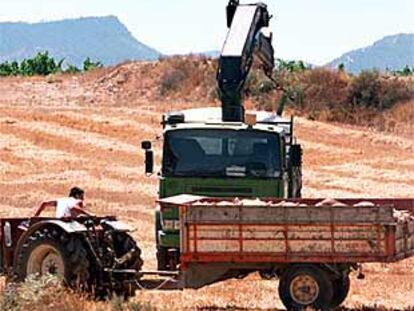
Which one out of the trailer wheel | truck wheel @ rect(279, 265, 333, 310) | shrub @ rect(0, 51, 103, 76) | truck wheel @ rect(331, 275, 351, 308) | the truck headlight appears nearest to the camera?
truck wheel @ rect(279, 265, 333, 310)

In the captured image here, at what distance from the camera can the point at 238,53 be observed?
21.7 m

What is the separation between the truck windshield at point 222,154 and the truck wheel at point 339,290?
2.97 metres

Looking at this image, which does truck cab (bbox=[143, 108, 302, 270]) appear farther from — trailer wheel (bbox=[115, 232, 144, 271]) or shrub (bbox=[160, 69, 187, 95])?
shrub (bbox=[160, 69, 187, 95])

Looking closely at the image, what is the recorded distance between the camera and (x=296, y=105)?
66.8 metres

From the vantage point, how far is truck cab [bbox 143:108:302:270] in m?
18.6

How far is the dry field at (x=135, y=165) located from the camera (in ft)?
61.5

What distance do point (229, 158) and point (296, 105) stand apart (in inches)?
1899

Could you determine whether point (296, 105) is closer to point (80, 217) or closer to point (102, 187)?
point (102, 187)

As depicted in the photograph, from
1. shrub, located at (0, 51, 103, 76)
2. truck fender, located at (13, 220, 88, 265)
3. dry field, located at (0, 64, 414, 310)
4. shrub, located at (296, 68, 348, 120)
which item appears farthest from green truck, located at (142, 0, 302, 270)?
shrub, located at (0, 51, 103, 76)

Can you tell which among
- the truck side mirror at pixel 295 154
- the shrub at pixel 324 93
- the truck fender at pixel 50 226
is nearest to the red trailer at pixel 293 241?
the truck fender at pixel 50 226

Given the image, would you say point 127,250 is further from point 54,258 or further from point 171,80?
point 171,80

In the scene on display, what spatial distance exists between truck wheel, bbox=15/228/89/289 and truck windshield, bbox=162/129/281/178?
3.17 m

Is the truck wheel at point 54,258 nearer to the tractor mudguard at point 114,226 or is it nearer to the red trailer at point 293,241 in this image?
the tractor mudguard at point 114,226

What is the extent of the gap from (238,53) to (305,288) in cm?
678
